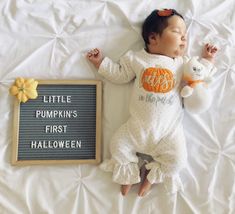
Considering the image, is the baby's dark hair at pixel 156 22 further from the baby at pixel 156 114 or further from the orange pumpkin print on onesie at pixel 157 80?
the orange pumpkin print on onesie at pixel 157 80

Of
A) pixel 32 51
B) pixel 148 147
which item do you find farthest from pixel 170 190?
pixel 32 51

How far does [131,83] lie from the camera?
1.27 m

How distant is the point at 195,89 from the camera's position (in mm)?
1178

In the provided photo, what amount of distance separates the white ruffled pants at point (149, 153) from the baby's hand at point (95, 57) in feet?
0.82

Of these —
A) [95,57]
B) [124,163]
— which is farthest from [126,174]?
[95,57]

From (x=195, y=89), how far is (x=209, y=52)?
0.57 feet

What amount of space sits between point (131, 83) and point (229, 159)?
0.43 m

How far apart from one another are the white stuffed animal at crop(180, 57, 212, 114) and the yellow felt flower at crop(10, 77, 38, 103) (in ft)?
1.68

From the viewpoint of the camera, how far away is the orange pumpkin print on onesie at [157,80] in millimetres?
1178

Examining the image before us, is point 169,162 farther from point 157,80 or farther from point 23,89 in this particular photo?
point 23,89

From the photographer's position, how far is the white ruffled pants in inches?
45.6

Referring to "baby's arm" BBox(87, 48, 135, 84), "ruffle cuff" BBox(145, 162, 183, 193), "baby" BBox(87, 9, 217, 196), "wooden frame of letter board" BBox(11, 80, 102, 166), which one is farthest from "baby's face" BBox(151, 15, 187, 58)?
"ruffle cuff" BBox(145, 162, 183, 193)

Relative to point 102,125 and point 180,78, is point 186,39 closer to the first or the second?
point 180,78

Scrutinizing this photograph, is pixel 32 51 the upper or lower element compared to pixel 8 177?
upper
